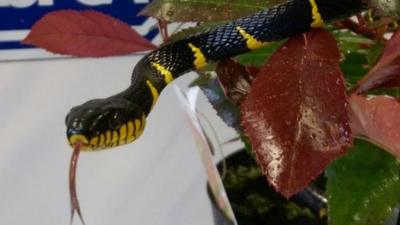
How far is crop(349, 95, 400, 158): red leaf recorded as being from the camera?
264 millimetres

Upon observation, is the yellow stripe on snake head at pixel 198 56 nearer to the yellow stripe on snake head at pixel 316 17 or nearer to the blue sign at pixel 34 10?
the yellow stripe on snake head at pixel 316 17

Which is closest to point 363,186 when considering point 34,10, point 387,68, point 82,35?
point 387,68

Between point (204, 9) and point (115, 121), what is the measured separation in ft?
0.33

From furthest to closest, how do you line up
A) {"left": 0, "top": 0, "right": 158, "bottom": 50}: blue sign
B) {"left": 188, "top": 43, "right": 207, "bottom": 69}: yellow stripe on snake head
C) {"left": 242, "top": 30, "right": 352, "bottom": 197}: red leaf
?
{"left": 0, "top": 0, "right": 158, "bottom": 50}: blue sign, {"left": 188, "top": 43, "right": 207, "bottom": 69}: yellow stripe on snake head, {"left": 242, "top": 30, "right": 352, "bottom": 197}: red leaf

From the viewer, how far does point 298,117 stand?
0.27 metres

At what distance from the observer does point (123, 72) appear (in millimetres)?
969

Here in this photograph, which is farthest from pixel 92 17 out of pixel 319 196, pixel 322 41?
pixel 319 196

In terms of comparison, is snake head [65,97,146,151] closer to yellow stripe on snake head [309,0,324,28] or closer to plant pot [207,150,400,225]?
yellow stripe on snake head [309,0,324,28]

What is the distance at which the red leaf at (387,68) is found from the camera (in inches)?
11.2

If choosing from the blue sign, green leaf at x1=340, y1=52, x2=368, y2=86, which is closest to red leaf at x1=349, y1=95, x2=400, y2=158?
green leaf at x1=340, y1=52, x2=368, y2=86

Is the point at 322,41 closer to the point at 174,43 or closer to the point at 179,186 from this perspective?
the point at 174,43

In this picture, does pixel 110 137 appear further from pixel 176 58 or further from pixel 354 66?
pixel 354 66

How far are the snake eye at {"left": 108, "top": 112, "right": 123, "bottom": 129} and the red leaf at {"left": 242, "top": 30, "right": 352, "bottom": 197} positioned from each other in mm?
78

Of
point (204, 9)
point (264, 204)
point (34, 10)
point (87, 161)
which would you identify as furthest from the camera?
point (87, 161)
